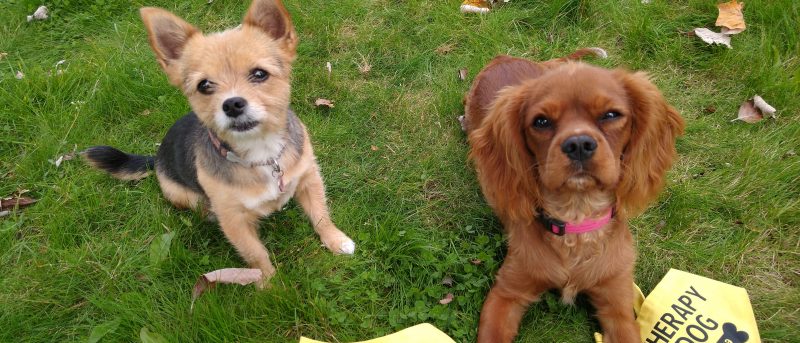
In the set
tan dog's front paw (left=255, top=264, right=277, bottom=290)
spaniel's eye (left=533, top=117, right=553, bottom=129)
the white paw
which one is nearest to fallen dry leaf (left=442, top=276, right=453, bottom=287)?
the white paw

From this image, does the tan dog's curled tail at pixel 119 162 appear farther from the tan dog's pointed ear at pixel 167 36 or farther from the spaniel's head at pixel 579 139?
the spaniel's head at pixel 579 139

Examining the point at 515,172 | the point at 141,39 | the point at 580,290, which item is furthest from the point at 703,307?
the point at 141,39

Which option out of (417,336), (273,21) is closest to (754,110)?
(417,336)

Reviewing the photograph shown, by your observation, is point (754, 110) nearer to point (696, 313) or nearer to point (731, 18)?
point (731, 18)

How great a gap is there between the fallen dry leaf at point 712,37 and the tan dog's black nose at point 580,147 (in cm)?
267

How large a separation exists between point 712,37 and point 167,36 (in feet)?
12.8

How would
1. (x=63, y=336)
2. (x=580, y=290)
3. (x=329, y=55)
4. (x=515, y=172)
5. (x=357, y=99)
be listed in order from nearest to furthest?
(x=515, y=172), (x=580, y=290), (x=63, y=336), (x=357, y=99), (x=329, y=55)

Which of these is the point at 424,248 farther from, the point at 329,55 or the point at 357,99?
the point at 329,55

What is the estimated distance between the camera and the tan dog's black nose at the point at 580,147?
2039mm

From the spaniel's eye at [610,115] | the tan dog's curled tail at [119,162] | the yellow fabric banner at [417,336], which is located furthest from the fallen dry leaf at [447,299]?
Answer: the tan dog's curled tail at [119,162]

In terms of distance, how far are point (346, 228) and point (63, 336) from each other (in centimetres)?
165

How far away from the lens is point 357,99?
4082mm

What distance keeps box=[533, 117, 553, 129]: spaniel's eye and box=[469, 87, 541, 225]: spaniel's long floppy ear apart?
0.33 ft

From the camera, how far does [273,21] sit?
273cm
